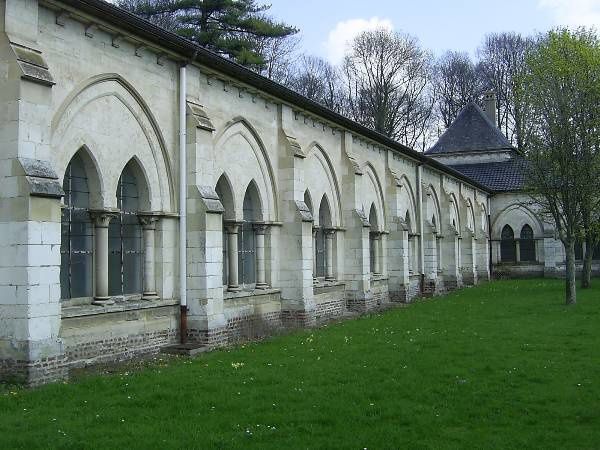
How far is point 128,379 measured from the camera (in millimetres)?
10242

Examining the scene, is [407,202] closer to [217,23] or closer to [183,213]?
[217,23]

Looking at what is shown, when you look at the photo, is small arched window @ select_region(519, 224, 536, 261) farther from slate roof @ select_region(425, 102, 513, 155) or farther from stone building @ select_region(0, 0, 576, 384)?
stone building @ select_region(0, 0, 576, 384)

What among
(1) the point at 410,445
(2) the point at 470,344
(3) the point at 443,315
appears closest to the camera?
(1) the point at 410,445

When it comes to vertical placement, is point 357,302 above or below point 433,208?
below

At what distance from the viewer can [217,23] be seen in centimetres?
3247

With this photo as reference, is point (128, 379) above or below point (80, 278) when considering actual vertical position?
below

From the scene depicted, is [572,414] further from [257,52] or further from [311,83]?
[311,83]

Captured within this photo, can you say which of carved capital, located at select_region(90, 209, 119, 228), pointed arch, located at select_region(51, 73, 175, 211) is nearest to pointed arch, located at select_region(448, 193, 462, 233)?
pointed arch, located at select_region(51, 73, 175, 211)

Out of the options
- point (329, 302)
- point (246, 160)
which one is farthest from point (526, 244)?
point (246, 160)

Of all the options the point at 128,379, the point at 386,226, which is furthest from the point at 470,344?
the point at 386,226

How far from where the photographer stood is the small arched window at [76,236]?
11.6 m

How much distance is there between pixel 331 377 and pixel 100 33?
740cm

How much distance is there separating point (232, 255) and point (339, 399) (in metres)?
7.90

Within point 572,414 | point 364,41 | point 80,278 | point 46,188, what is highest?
point 364,41
